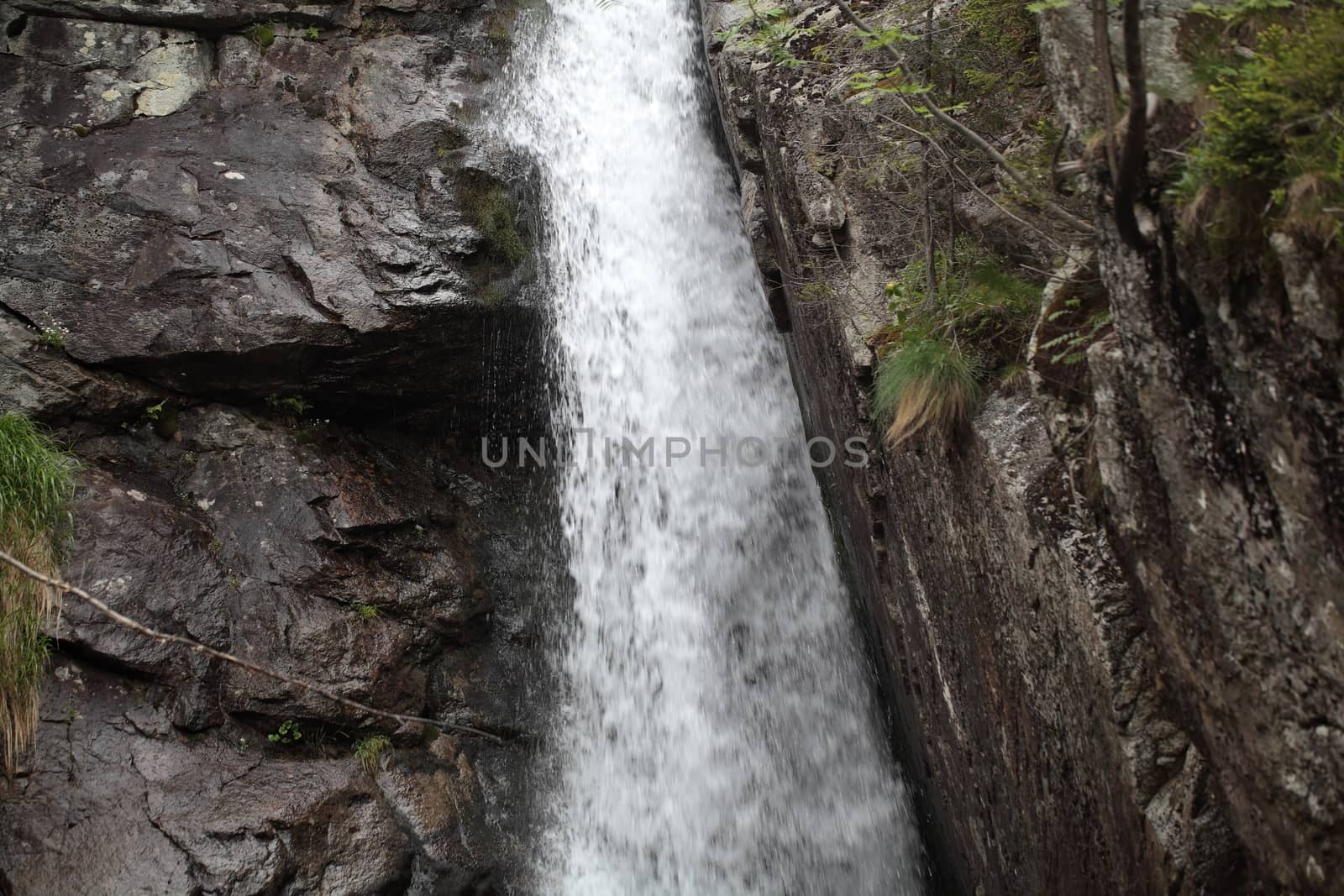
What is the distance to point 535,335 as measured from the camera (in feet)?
24.4

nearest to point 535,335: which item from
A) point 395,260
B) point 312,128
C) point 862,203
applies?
point 395,260

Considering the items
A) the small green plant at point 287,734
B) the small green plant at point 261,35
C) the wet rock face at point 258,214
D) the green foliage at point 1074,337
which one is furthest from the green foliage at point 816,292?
the small green plant at point 261,35

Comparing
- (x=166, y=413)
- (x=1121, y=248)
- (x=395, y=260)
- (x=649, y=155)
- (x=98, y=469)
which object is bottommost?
(x=1121, y=248)

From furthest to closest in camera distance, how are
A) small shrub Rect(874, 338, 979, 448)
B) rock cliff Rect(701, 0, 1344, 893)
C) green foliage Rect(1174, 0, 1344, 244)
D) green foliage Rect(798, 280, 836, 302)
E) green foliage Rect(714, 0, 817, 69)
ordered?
1. green foliage Rect(798, 280, 836, 302)
2. green foliage Rect(714, 0, 817, 69)
3. small shrub Rect(874, 338, 979, 448)
4. rock cliff Rect(701, 0, 1344, 893)
5. green foliage Rect(1174, 0, 1344, 244)

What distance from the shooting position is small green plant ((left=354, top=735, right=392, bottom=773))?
5.62 metres

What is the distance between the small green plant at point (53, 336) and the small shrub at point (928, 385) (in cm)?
Result: 563

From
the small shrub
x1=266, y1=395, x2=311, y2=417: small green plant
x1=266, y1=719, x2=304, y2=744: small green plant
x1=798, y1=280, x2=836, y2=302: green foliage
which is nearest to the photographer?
the small shrub

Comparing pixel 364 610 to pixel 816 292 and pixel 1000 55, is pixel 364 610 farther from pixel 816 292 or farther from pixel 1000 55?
pixel 1000 55

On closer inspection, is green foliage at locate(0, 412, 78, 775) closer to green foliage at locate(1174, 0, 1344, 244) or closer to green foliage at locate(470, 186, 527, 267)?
green foliage at locate(470, 186, 527, 267)

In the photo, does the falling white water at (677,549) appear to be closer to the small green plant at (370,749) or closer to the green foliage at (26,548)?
the small green plant at (370,749)

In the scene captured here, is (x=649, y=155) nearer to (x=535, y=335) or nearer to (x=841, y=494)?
(x=535, y=335)

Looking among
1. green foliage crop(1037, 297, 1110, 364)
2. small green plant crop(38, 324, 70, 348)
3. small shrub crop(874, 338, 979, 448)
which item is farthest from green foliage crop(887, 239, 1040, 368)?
small green plant crop(38, 324, 70, 348)

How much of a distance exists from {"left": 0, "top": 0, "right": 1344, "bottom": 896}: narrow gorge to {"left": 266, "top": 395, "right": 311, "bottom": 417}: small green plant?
0.27 ft

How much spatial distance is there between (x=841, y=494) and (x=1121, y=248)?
140 inches
